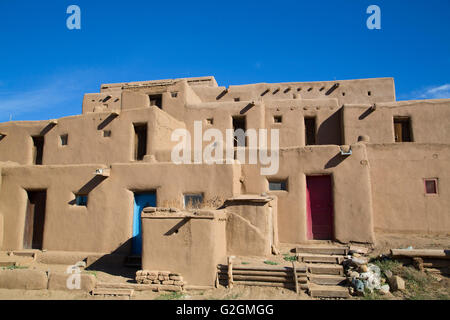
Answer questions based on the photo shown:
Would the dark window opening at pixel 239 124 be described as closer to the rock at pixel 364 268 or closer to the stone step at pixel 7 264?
the rock at pixel 364 268

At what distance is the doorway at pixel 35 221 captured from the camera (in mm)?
12867

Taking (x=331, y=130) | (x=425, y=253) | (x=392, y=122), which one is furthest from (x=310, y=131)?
(x=425, y=253)

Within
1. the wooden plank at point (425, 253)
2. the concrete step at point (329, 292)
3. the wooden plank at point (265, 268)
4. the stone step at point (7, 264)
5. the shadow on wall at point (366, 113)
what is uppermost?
the shadow on wall at point (366, 113)

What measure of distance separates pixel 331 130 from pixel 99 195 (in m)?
10.3

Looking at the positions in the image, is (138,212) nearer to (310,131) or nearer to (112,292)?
(112,292)

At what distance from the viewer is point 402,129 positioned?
14562 mm

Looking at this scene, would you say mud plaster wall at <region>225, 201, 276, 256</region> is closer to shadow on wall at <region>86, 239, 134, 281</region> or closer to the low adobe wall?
the low adobe wall

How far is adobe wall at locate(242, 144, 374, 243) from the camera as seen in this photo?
1076 centimetres

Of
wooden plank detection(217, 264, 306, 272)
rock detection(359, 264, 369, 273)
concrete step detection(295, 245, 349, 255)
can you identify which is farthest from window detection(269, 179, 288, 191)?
rock detection(359, 264, 369, 273)

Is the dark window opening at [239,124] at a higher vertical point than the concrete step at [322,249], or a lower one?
higher

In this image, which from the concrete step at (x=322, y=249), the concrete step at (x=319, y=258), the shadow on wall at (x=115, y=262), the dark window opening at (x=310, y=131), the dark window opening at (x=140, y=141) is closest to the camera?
the concrete step at (x=319, y=258)

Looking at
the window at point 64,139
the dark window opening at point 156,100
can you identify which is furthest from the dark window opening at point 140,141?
the window at point 64,139

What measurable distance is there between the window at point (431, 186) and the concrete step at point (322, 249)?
4074mm

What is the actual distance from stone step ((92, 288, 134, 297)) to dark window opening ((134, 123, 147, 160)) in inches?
256
